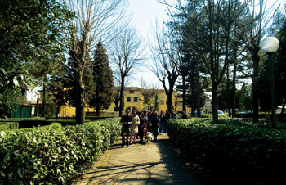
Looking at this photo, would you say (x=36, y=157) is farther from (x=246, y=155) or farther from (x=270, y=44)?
(x=270, y=44)

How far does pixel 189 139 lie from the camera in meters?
6.88

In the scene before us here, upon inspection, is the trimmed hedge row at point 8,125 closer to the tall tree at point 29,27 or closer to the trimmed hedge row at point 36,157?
the tall tree at point 29,27

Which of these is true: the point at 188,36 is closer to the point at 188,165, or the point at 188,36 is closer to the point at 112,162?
the point at 188,165

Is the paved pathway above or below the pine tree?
below

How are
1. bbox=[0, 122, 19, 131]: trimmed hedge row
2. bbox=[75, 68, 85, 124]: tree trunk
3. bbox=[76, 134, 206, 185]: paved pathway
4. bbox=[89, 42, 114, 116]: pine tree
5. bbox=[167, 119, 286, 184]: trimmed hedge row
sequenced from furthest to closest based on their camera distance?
bbox=[89, 42, 114, 116]: pine tree
bbox=[0, 122, 19, 131]: trimmed hedge row
bbox=[75, 68, 85, 124]: tree trunk
bbox=[76, 134, 206, 185]: paved pathway
bbox=[167, 119, 286, 184]: trimmed hedge row

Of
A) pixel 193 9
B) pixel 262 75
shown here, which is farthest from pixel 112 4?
pixel 262 75

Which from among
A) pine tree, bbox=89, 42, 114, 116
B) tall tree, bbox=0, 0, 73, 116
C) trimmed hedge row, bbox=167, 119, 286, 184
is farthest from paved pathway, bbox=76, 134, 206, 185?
pine tree, bbox=89, 42, 114, 116

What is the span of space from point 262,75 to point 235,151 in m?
15.2

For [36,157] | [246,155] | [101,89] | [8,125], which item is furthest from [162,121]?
[101,89]

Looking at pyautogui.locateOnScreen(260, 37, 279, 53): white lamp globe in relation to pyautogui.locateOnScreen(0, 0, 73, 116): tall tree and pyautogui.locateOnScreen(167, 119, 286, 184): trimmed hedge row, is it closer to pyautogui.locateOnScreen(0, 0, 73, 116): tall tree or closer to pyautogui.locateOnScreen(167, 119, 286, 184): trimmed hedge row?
pyautogui.locateOnScreen(167, 119, 286, 184): trimmed hedge row

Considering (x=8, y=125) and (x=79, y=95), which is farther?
(x=8, y=125)

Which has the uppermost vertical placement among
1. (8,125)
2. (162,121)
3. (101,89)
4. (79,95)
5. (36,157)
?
(101,89)

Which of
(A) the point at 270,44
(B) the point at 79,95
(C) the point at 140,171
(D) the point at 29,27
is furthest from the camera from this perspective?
(B) the point at 79,95

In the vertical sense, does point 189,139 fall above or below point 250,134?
below
